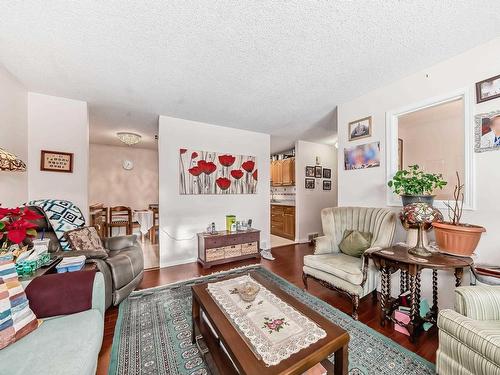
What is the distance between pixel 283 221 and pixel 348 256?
311 centimetres

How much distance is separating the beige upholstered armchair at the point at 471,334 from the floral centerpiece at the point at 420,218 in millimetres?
471

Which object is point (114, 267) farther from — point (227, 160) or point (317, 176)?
point (317, 176)

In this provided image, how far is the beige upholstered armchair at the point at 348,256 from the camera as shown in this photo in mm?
1913

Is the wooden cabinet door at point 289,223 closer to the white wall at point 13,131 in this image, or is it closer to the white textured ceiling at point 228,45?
the white textured ceiling at point 228,45

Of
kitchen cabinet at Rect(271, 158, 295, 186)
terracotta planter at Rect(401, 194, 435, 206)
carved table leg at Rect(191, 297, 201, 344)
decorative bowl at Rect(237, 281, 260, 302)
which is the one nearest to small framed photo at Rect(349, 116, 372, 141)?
terracotta planter at Rect(401, 194, 435, 206)

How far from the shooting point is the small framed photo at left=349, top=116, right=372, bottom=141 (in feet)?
8.59

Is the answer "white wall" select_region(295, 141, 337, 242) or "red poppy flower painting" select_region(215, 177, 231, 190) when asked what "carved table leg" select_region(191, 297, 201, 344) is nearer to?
"red poppy flower painting" select_region(215, 177, 231, 190)

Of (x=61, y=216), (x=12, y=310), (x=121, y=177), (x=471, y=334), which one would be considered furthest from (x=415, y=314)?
(x=121, y=177)

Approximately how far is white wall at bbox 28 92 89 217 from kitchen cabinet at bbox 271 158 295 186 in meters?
4.19

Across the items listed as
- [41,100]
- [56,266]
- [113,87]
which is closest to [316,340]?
[56,266]

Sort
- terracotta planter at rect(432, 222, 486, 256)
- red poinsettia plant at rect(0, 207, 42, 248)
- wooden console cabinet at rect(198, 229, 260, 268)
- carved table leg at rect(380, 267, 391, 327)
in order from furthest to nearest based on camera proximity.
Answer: wooden console cabinet at rect(198, 229, 260, 268) → carved table leg at rect(380, 267, 391, 327) → terracotta planter at rect(432, 222, 486, 256) → red poinsettia plant at rect(0, 207, 42, 248)

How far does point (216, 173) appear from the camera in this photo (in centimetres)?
384

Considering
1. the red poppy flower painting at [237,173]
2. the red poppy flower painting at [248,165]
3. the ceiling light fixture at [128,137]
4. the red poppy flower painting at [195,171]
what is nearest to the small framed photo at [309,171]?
the red poppy flower painting at [248,165]

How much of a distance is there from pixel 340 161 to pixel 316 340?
247 cm
